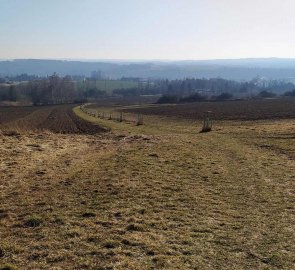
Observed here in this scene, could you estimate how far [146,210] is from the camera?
1157cm

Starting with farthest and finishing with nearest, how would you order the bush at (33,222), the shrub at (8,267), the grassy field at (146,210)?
the bush at (33,222) → the grassy field at (146,210) → the shrub at (8,267)

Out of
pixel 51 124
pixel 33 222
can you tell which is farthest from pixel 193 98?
pixel 33 222

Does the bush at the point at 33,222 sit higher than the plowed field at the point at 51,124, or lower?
higher

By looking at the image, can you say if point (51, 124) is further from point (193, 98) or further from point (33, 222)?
point (193, 98)

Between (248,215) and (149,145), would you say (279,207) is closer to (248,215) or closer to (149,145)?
(248,215)

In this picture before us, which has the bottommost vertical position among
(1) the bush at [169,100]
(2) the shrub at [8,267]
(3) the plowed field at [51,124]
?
(3) the plowed field at [51,124]

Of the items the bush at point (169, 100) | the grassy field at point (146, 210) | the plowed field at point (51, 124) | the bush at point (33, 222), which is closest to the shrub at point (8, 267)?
the grassy field at point (146, 210)

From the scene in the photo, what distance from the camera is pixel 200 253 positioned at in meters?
8.31

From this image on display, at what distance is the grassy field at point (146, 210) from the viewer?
8.12 m

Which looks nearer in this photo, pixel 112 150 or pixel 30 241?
pixel 30 241

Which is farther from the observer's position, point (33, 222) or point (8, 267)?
point (33, 222)

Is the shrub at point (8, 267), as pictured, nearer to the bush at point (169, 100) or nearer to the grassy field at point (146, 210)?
the grassy field at point (146, 210)

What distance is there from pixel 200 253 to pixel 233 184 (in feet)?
24.2

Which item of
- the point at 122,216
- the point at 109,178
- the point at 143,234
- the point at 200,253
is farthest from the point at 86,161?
the point at 200,253
